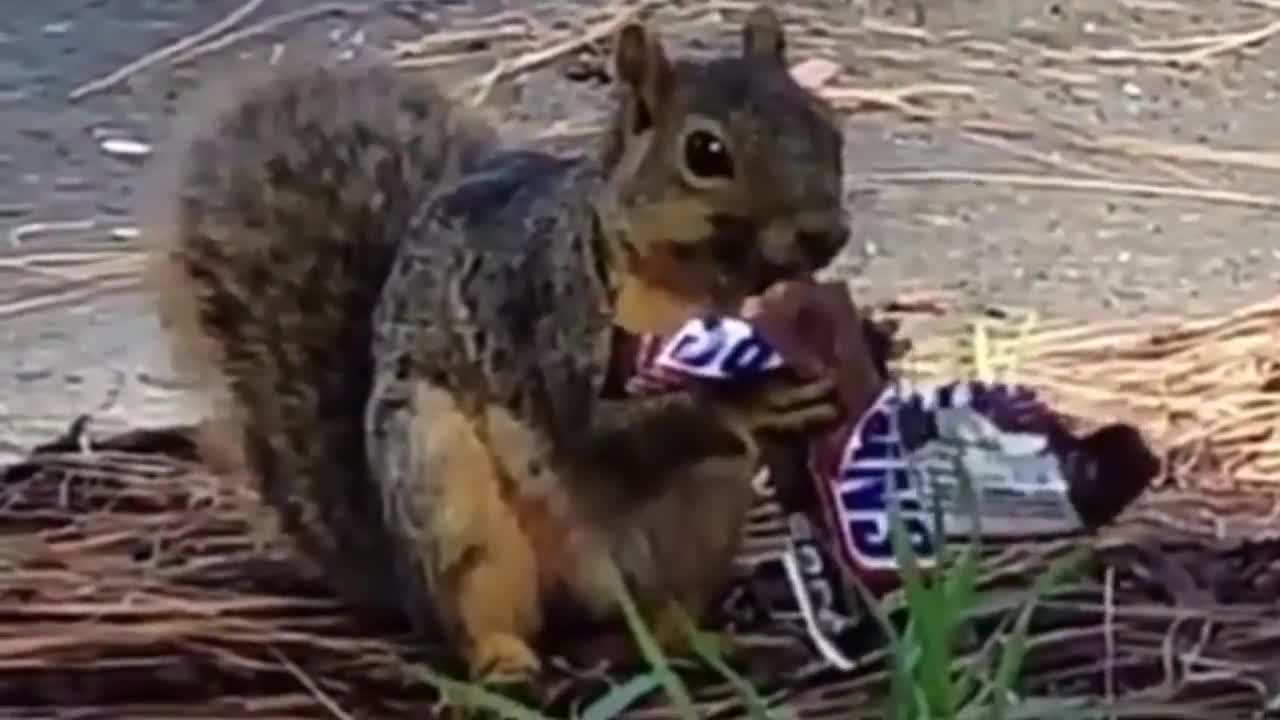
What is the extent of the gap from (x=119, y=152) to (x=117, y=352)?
25cm

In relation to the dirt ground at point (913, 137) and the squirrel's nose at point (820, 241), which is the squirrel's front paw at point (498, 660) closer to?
the squirrel's nose at point (820, 241)

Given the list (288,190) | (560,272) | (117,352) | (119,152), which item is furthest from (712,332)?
(119,152)

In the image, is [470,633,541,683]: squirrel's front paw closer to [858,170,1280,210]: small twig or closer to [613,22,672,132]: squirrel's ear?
[613,22,672,132]: squirrel's ear

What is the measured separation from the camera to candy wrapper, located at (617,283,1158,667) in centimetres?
174

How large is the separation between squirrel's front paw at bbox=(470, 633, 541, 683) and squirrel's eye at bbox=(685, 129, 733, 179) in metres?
Result: 0.33

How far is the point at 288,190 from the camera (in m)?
1.97

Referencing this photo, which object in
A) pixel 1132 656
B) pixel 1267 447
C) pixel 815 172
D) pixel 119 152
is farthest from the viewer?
pixel 119 152

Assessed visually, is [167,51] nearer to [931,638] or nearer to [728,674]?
[728,674]

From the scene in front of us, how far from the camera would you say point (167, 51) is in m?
2.82

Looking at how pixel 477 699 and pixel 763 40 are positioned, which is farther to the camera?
pixel 763 40

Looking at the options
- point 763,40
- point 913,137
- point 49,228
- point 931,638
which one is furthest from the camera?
point 913,137

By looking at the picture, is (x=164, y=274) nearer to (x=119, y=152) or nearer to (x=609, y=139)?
(x=609, y=139)

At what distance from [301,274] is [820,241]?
43 centimetres

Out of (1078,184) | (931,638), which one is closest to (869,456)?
(931,638)
